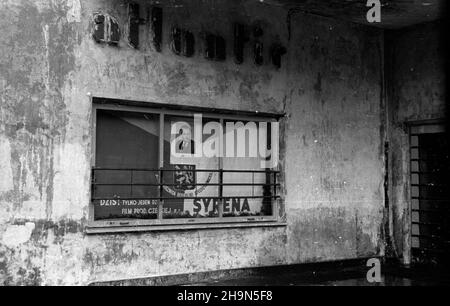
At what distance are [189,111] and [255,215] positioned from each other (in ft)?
6.28

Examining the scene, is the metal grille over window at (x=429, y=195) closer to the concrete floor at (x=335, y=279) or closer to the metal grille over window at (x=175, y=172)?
the concrete floor at (x=335, y=279)

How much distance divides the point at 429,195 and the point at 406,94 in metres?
1.86

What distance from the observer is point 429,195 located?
9.84m

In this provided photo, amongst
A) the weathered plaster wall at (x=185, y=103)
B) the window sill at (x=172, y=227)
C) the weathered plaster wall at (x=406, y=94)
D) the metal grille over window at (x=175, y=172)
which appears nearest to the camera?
the weathered plaster wall at (x=185, y=103)

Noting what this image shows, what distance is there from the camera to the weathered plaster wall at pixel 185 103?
650 cm

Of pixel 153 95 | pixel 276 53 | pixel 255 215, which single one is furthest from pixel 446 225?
pixel 153 95

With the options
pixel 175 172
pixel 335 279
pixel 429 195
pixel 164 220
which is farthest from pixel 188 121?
pixel 429 195

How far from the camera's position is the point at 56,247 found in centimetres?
666

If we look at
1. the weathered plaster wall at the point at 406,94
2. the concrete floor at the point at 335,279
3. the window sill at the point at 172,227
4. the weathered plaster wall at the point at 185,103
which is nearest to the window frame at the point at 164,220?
the window sill at the point at 172,227

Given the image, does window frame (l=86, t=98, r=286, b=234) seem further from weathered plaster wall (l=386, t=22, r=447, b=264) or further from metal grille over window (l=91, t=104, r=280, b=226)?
weathered plaster wall (l=386, t=22, r=447, b=264)

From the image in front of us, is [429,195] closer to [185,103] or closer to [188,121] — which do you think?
[188,121]

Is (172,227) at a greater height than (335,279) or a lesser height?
greater

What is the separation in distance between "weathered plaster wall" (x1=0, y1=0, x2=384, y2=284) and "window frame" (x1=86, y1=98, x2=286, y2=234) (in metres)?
0.11

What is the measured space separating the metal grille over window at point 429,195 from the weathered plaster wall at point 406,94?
15 centimetres
